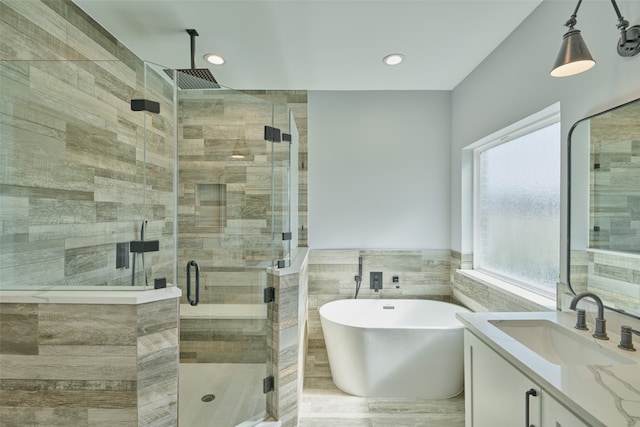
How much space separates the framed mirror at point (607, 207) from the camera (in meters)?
1.24

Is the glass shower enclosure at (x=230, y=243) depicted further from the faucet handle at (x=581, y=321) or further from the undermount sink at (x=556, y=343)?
the faucet handle at (x=581, y=321)

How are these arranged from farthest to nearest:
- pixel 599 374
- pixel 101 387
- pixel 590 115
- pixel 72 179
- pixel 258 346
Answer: pixel 258 346
pixel 72 179
pixel 590 115
pixel 101 387
pixel 599 374

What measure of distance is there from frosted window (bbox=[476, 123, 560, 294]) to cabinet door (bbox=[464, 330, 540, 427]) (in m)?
0.89

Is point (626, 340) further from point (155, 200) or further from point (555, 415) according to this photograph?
point (155, 200)

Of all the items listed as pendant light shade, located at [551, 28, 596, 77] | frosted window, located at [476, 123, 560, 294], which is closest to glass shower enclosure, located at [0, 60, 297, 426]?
pendant light shade, located at [551, 28, 596, 77]

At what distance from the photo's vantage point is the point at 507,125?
7.14ft

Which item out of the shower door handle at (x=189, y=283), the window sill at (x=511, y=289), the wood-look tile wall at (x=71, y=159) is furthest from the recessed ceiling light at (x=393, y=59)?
the shower door handle at (x=189, y=283)

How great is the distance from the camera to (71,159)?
5.26 feet

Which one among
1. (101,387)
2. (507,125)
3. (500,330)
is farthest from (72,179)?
(507,125)

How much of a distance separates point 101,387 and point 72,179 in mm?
1042

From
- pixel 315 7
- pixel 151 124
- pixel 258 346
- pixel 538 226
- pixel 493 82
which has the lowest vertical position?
pixel 258 346

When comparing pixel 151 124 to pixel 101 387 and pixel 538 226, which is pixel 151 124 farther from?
pixel 538 226

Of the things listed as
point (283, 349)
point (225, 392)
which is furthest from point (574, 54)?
point (225, 392)

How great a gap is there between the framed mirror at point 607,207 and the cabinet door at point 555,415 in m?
0.61
